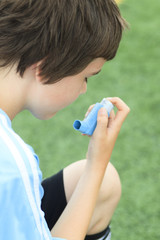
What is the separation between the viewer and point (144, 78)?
2600 mm

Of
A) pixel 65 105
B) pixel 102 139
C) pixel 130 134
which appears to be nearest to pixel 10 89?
pixel 65 105

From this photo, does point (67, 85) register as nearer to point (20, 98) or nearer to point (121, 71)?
point (20, 98)

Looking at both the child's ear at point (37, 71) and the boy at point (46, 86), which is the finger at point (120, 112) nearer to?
the boy at point (46, 86)

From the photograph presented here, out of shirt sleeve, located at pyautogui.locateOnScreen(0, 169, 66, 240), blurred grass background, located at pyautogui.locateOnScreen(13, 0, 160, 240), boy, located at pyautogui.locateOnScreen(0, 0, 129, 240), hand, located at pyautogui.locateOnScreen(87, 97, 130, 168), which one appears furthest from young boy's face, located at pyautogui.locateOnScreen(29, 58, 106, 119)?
blurred grass background, located at pyautogui.locateOnScreen(13, 0, 160, 240)

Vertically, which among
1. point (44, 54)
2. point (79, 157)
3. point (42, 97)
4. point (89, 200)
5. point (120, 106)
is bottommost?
point (79, 157)

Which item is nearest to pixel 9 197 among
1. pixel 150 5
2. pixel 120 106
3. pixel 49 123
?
pixel 120 106

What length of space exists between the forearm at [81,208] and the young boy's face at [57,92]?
210 mm

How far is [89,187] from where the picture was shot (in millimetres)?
1235

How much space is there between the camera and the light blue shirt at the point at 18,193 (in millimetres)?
884

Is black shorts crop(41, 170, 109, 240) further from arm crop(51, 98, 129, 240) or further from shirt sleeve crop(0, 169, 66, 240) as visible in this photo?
shirt sleeve crop(0, 169, 66, 240)

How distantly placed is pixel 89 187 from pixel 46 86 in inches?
12.3

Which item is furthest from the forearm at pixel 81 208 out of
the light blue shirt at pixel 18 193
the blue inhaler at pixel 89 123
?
the light blue shirt at pixel 18 193

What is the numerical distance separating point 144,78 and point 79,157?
2.59 ft

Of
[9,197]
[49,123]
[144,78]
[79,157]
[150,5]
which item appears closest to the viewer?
[9,197]
